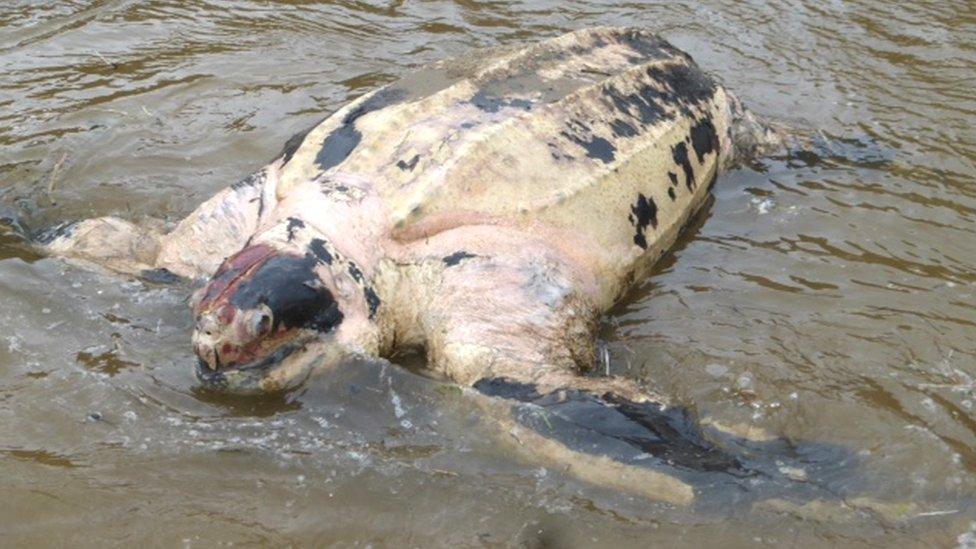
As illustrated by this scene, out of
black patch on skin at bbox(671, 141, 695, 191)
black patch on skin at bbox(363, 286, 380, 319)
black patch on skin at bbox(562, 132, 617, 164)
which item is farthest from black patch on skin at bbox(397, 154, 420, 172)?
black patch on skin at bbox(671, 141, 695, 191)

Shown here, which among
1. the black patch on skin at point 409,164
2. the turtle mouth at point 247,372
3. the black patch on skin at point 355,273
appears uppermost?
the black patch on skin at point 409,164

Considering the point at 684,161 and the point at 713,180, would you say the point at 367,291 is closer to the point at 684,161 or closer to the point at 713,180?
the point at 684,161

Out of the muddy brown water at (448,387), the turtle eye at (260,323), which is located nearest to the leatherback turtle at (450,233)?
the turtle eye at (260,323)

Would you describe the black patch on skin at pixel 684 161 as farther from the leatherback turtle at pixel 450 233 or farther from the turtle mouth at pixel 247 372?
the turtle mouth at pixel 247 372

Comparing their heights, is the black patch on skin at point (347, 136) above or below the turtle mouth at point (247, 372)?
above

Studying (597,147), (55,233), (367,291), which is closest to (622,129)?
(597,147)

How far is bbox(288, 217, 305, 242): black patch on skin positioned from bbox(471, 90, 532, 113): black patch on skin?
97 centimetres

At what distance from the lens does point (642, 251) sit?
14.1 feet

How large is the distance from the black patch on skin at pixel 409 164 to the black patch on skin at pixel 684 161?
52.9 inches

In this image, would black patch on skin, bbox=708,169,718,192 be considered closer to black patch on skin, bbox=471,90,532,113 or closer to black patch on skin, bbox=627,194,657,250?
black patch on skin, bbox=627,194,657,250

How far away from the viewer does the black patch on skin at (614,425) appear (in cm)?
314

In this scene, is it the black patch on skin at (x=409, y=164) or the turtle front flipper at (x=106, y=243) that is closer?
the black patch on skin at (x=409, y=164)

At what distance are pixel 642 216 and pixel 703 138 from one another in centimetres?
86

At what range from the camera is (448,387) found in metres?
3.51
